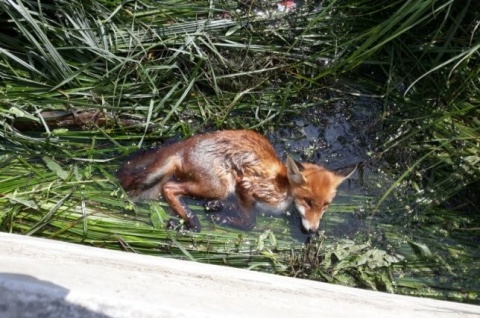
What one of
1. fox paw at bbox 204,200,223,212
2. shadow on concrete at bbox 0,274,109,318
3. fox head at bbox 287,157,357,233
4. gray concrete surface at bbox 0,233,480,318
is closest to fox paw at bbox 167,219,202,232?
fox paw at bbox 204,200,223,212

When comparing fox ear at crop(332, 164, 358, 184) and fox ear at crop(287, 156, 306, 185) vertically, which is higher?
fox ear at crop(332, 164, 358, 184)

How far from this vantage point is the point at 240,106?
426cm

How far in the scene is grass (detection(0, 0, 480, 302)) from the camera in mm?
4012

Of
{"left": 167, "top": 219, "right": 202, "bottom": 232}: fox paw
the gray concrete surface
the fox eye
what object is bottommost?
the gray concrete surface

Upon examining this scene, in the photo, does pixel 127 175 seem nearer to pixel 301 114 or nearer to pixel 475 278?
pixel 301 114

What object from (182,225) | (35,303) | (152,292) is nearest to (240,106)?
(182,225)

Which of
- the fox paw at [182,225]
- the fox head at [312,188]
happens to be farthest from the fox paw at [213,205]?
the fox head at [312,188]

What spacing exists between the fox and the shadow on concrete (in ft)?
6.29

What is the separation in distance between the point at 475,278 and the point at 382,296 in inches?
49.7

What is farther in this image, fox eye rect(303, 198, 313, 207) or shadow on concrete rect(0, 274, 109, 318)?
fox eye rect(303, 198, 313, 207)

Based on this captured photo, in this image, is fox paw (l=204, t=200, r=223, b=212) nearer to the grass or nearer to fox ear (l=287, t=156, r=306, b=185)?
the grass

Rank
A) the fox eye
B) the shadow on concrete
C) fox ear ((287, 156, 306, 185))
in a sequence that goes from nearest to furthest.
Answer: the shadow on concrete → fox ear ((287, 156, 306, 185)) → the fox eye

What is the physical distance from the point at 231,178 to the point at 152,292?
187cm

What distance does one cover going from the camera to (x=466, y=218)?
13.9ft
